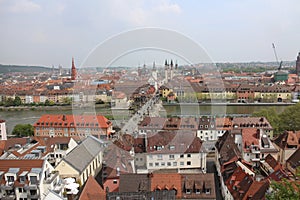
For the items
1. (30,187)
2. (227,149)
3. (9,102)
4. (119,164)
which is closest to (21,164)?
(30,187)

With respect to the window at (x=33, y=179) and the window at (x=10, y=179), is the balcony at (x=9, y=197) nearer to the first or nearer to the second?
the window at (x=10, y=179)

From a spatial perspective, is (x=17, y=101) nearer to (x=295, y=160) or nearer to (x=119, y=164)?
(x=119, y=164)

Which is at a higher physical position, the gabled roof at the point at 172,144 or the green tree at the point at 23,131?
the gabled roof at the point at 172,144

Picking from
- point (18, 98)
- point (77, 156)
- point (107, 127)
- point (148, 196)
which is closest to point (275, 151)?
point (148, 196)

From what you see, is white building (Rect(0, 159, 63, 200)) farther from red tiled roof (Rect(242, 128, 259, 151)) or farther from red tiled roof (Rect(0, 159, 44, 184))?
red tiled roof (Rect(242, 128, 259, 151))

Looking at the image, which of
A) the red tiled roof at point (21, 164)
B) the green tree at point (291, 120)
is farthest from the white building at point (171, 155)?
the green tree at point (291, 120)

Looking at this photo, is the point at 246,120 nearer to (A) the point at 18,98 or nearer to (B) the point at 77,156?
(B) the point at 77,156
